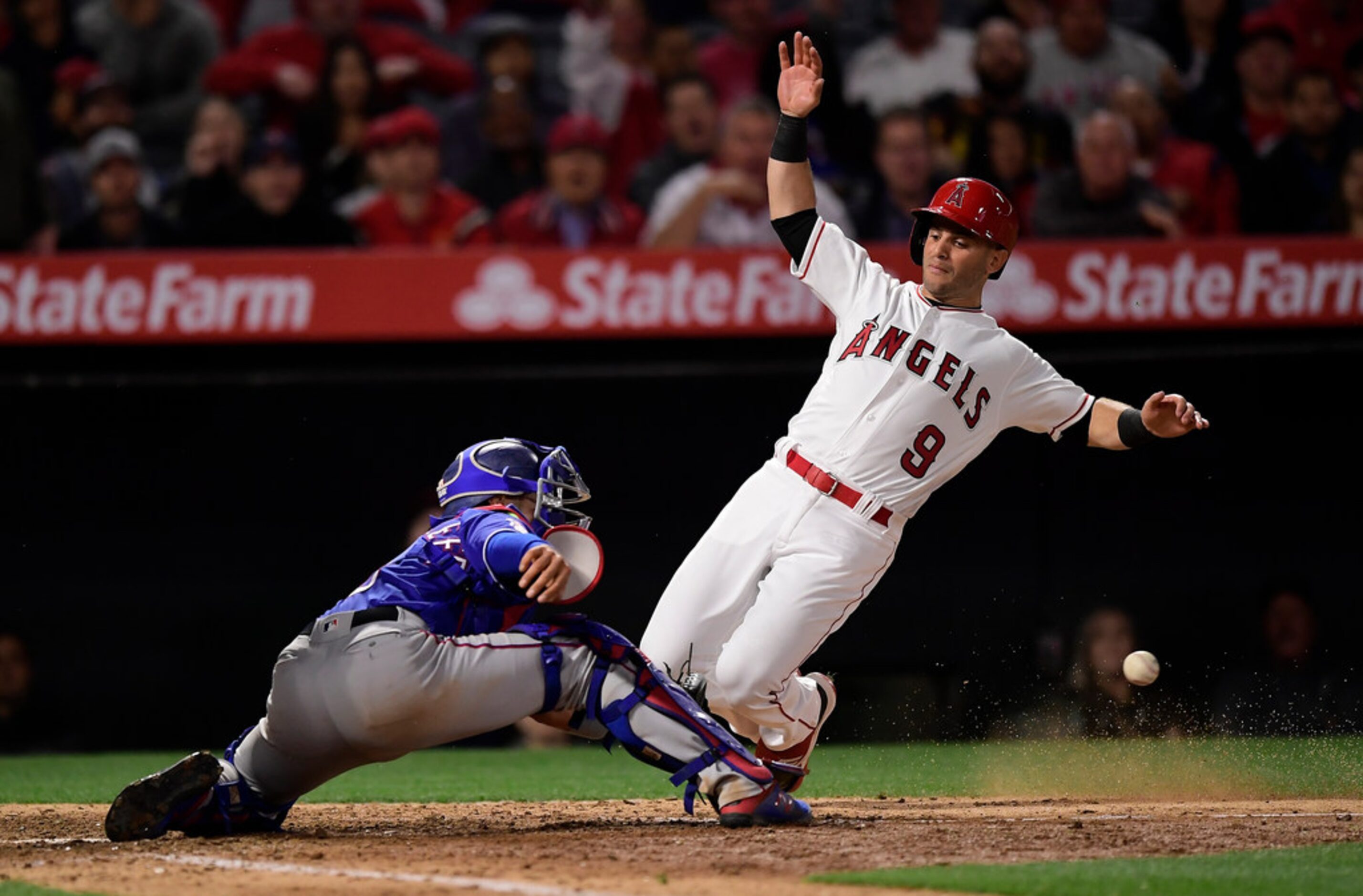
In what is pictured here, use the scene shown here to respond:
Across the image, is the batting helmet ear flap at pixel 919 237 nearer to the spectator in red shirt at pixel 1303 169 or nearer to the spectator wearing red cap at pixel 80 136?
the spectator in red shirt at pixel 1303 169

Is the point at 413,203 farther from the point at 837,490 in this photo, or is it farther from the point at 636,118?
the point at 837,490

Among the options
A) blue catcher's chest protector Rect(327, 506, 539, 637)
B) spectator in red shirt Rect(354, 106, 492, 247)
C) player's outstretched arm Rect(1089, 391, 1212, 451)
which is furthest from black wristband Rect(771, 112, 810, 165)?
spectator in red shirt Rect(354, 106, 492, 247)

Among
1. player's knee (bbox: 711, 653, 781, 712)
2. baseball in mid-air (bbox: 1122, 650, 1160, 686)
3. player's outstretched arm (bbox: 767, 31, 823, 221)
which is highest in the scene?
player's outstretched arm (bbox: 767, 31, 823, 221)

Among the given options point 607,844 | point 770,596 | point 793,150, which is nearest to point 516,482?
point 770,596

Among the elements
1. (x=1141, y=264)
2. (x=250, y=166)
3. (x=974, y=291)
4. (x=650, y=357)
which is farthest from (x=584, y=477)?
(x=974, y=291)

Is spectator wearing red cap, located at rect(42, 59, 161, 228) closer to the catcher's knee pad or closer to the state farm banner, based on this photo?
the state farm banner

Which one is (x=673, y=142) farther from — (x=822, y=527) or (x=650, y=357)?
(x=822, y=527)
